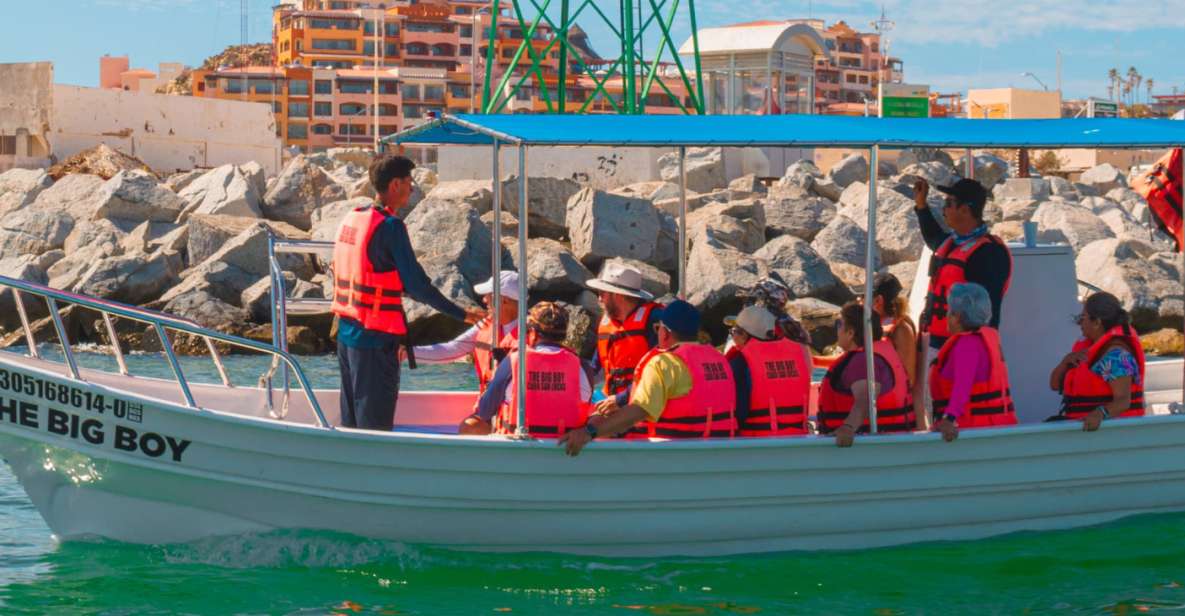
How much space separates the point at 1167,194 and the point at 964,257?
183 cm

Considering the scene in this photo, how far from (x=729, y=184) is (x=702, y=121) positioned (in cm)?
2226

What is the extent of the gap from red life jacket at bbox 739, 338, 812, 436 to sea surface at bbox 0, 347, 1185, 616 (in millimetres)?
Answer: 541

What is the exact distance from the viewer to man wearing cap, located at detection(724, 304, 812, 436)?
7.32m

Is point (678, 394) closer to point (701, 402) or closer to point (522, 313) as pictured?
point (701, 402)

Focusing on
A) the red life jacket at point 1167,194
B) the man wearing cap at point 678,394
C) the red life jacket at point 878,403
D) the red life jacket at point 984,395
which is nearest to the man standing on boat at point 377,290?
the man wearing cap at point 678,394

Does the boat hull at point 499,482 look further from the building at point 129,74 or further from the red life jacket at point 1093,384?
the building at point 129,74

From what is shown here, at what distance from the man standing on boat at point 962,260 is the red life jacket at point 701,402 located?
130cm

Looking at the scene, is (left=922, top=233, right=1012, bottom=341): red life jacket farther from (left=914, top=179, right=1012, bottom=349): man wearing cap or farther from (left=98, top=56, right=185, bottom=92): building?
(left=98, top=56, right=185, bottom=92): building

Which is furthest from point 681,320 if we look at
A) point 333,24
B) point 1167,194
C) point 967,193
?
point 333,24

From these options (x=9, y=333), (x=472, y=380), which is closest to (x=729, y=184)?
(x=472, y=380)

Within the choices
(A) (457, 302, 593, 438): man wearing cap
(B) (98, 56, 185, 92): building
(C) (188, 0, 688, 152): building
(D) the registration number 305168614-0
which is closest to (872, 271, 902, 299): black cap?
(A) (457, 302, 593, 438): man wearing cap

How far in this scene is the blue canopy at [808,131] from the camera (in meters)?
7.17

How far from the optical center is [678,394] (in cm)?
720

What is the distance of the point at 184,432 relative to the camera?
7.14m
